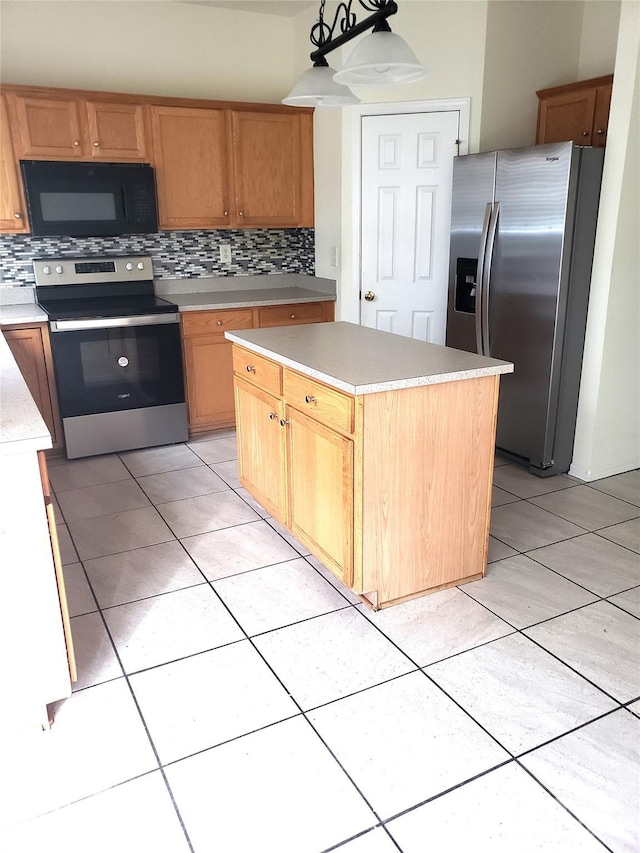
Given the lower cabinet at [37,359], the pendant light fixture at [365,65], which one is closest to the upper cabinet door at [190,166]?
the lower cabinet at [37,359]

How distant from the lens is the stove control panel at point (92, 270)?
4.18m

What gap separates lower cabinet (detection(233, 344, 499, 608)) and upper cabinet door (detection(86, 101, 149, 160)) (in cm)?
220

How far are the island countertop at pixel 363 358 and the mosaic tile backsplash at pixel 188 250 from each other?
170 cm

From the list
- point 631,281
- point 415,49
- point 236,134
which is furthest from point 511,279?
point 236,134

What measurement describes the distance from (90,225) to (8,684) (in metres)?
2.99

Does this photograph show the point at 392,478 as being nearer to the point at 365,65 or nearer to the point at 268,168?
the point at 365,65

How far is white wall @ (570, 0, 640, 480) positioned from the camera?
123 inches

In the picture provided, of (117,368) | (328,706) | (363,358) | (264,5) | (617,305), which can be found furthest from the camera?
(264,5)

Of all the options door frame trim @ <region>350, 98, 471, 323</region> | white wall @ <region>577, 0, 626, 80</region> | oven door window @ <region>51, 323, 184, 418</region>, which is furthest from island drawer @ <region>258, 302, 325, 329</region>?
white wall @ <region>577, 0, 626, 80</region>

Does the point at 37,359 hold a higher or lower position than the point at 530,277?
lower

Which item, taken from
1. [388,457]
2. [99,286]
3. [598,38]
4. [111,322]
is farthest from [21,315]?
[598,38]

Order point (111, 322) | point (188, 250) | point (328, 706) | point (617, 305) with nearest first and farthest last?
point (328, 706), point (617, 305), point (111, 322), point (188, 250)

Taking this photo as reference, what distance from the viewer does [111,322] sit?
3883mm

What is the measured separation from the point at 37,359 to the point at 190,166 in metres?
1.57
